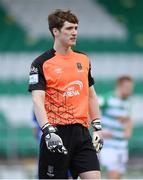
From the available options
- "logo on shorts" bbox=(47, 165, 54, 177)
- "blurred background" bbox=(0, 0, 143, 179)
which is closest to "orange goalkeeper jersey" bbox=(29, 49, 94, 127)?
"logo on shorts" bbox=(47, 165, 54, 177)

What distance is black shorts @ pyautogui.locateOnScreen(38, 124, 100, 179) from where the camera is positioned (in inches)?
291

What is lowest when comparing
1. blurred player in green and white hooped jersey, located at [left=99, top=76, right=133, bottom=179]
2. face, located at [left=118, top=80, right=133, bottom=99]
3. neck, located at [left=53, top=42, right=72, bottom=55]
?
blurred player in green and white hooped jersey, located at [left=99, top=76, right=133, bottom=179]

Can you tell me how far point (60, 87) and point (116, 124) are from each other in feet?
14.5

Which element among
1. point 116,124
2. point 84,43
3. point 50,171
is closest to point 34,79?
point 50,171

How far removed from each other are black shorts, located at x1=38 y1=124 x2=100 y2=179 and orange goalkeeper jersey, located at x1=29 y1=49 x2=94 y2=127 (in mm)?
92

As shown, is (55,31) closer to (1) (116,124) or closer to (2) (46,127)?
(2) (46,127)

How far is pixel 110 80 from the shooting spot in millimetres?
18406

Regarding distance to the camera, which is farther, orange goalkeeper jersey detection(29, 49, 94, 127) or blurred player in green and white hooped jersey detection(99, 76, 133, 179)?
blurred player in green and white hooped jersey detection(99, 76, 133, 179)

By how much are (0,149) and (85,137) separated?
9.21 meters

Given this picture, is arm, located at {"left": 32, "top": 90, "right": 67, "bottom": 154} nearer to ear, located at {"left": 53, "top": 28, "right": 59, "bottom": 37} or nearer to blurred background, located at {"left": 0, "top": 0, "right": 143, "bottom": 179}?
ear, located at {"left": 53, "top": 28, "right": 59, "bottom": 37}

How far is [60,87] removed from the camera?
290 inches

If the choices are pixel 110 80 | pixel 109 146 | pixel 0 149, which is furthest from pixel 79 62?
pixel 110 80

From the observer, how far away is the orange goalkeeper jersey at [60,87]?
24.2 feet

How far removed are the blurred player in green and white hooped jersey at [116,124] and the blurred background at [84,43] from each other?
5.46 metres
